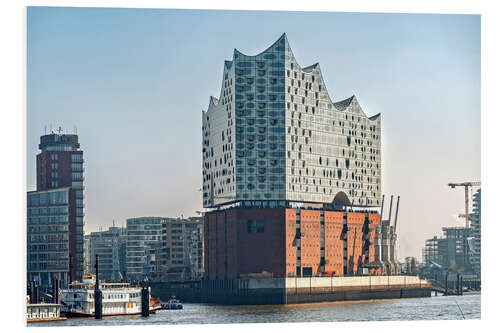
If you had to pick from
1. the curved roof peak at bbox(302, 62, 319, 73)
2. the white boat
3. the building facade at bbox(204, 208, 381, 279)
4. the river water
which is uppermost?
the curved roof peak at bbox(302, 62, 319, 73)

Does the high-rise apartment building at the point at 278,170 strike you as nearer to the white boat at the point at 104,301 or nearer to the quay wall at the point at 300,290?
the quay wall at the point at 300,290

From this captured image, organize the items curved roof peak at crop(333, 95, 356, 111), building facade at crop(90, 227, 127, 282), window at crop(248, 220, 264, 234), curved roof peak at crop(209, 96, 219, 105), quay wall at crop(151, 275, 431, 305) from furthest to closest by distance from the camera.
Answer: building facade at crop(90, 227, 127, 282), curved roof peak at crop(333, 95, 356, 111), curved roof peak at crop(209, 96, 219, 105), window at crop(248, 220, 264, 234), quay wall at crop(151, 275, 431, 305)

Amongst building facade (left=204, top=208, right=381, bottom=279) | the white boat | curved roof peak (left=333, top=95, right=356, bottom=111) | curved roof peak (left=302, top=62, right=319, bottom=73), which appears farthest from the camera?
curved roof peak (left=333, top=95, right=356, bottom=111)

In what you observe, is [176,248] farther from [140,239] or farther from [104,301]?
[104,301]

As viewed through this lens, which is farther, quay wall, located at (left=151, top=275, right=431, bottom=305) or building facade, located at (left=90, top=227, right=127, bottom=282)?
building facade, located at (left=90, top=227, right=127, bottom=282)

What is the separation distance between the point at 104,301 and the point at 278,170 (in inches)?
994

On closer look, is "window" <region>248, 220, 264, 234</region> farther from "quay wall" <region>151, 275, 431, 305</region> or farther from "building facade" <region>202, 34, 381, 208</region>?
"quay wall" <region>151, 275, 431, 305</region>

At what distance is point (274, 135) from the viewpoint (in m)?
99.6

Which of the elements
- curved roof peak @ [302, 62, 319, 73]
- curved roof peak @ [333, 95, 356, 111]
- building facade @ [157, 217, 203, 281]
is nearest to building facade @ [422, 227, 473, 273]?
building facade @ [157, 217, 203, 281]

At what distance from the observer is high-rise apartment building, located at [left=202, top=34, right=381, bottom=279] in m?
99.1

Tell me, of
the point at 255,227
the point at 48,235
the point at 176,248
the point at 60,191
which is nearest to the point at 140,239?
the point at 176,248

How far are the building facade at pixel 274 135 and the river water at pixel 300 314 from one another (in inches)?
443

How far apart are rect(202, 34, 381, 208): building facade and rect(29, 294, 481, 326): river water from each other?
443 inches
